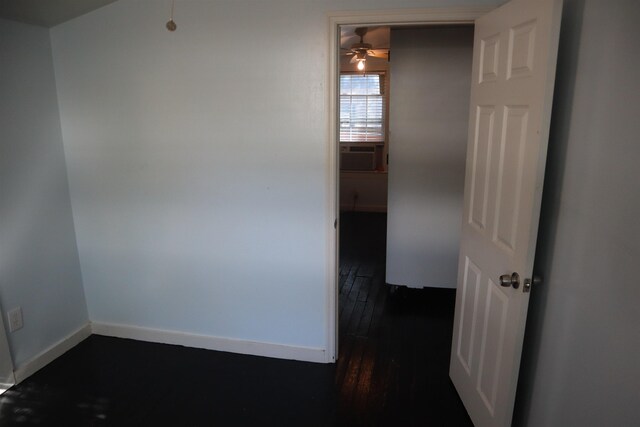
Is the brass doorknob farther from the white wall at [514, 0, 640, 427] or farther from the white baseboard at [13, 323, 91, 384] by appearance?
the white baseboard at [13, 323, 91, 384]

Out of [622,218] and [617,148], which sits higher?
[617,148]

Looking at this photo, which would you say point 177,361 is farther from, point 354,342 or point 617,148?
point 617,148

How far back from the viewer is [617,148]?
1247mm

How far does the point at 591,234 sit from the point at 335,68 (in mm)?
1423

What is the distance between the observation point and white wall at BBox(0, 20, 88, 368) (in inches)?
91.4

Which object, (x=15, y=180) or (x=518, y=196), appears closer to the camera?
(x=518, y=196)

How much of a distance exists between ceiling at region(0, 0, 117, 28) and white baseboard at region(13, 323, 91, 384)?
1874mm

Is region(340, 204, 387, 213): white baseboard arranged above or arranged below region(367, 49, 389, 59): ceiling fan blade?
below

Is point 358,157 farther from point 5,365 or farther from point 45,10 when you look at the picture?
point 5,365

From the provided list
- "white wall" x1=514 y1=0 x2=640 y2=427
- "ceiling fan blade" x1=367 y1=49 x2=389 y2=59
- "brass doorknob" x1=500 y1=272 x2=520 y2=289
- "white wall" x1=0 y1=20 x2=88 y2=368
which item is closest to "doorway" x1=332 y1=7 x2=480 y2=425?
"white wall" x1=514 y1=0 x2=640 y2=427

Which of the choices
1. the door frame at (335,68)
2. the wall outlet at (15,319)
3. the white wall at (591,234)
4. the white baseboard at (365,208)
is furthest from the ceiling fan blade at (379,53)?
the wall outlet at (15,319)

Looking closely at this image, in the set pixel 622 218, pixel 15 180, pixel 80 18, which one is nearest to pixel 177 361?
pixel 15 180

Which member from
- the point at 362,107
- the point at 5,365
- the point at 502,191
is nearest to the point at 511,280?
the point at 502,191

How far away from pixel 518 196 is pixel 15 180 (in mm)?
2493
